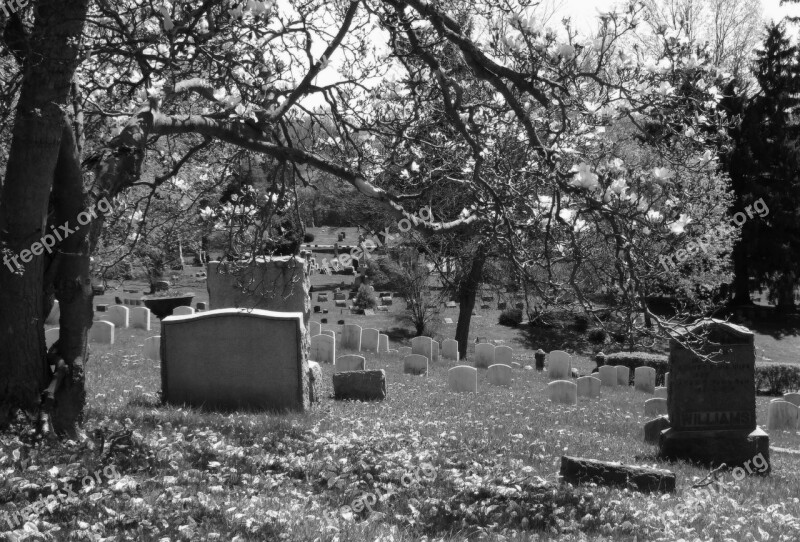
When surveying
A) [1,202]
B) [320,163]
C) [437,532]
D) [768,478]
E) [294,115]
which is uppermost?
A: [294,115]

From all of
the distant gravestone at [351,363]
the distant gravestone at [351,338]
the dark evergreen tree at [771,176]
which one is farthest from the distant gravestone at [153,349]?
the dark evergreen tree at [771,176]

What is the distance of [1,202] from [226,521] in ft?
10.6

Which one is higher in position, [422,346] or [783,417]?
[422,346]

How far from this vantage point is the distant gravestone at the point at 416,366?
18.0m

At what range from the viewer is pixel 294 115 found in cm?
951

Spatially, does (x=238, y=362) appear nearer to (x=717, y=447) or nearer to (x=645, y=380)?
(x=717, y=447)

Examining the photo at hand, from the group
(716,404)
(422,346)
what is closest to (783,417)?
(716,404)

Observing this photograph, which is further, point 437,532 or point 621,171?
point 621,171

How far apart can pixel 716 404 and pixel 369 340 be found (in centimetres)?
1196

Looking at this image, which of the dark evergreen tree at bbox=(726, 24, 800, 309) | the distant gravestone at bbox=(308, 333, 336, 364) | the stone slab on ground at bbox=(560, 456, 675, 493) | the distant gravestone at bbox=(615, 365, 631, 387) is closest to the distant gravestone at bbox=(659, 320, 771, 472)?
the stone slab on ground at bbox=(560, 456, 675, 493)

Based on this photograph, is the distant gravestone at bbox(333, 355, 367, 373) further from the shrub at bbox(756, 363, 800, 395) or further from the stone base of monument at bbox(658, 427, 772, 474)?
the shrub at bbox(756, 363, 800, 395)

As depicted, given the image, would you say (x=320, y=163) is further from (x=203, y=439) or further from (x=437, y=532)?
(x=437, y=532)

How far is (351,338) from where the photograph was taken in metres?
21.1

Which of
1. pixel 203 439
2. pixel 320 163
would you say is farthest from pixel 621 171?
pixel 203 439
